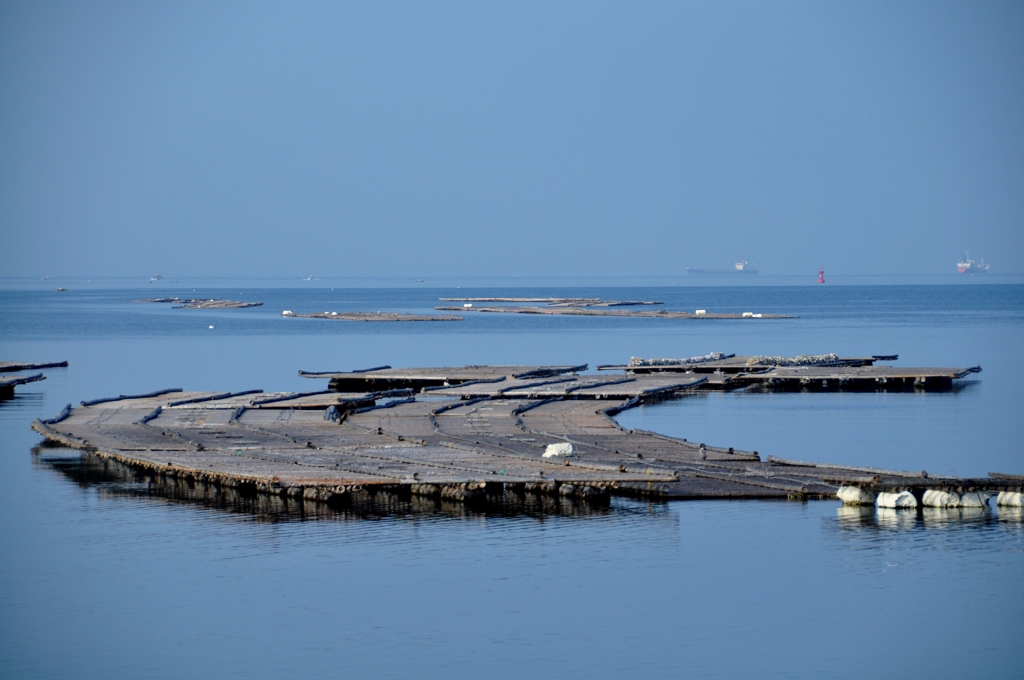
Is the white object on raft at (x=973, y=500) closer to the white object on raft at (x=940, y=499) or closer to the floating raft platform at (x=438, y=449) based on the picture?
the white object on raft at (x=940, y=499)

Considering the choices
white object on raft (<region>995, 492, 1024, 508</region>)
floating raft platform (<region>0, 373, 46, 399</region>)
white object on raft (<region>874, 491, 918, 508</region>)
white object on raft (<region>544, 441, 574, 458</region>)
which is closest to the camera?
white object on raft (<region>874, 491, 918, 508</region>)

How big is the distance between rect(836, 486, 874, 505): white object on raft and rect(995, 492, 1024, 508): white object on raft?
9.29ft

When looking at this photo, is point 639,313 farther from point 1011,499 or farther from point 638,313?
point 1011,499

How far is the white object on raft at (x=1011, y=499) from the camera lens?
30016mm

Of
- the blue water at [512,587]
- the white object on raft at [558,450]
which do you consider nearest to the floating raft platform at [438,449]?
the white object on raft at [558,450]

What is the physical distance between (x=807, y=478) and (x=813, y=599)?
8.46 m

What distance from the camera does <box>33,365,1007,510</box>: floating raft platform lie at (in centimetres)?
3144

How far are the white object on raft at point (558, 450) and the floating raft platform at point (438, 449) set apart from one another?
1.8 inches

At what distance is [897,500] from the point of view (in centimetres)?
2989

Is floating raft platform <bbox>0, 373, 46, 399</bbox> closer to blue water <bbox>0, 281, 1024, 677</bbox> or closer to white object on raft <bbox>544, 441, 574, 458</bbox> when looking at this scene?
blue water <bbox>0, 281, 1024, 677</bbox>

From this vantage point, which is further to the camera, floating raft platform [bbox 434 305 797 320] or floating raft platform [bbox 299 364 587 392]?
floating raft platform [bbox 434 305 797 320]

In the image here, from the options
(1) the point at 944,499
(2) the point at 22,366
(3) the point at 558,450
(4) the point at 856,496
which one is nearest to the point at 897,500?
(4) the point at 856,496

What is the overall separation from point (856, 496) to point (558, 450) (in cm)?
810

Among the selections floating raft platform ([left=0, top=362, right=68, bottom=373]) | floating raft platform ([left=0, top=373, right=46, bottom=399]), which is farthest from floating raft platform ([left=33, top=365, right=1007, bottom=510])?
floating raft platform ([left=0, top=362, right=68, bottom=373])
